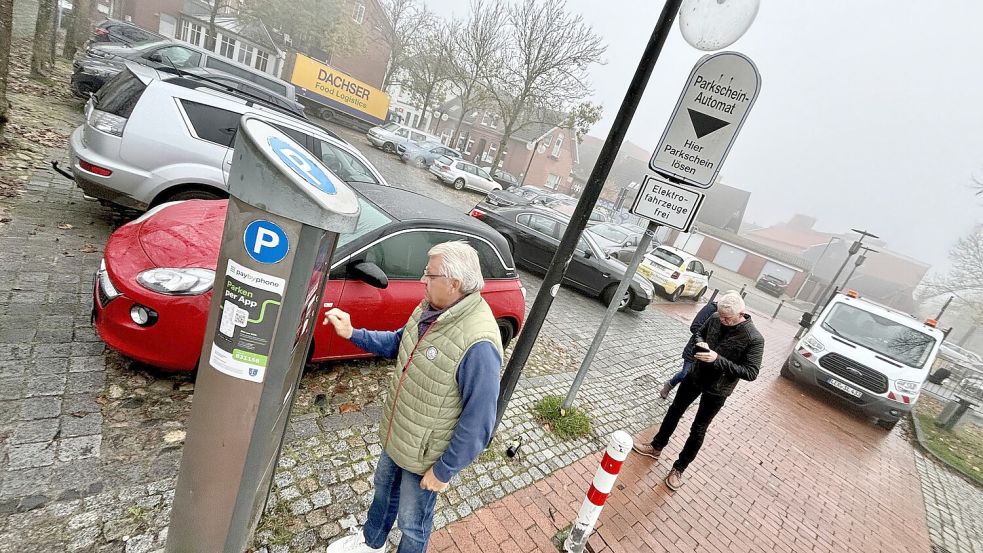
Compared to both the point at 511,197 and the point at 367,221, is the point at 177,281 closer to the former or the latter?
the point at 367,221

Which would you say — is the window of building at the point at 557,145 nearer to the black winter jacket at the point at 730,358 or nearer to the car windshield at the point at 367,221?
the black winter jacket at the point at 730,358

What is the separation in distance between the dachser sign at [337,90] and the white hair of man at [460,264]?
27409mm

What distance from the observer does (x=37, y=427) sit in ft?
7.99

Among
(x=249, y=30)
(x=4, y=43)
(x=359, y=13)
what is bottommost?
(x=4, y=43)

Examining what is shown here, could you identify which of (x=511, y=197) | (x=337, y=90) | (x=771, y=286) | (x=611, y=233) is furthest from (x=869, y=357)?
(x=771, y=286)

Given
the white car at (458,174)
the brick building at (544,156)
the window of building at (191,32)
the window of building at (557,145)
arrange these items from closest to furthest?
the white car at (458,174) → the window of building at (191,32) → the brick building at (544,156) → the window of building at (557,145)

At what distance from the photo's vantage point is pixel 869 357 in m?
7.77

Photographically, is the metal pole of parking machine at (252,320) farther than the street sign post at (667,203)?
No

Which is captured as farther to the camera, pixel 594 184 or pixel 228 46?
pixel 228 46

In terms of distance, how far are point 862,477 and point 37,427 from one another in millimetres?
8637

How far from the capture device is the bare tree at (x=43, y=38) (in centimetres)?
952

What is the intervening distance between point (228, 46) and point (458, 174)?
24365 millimetres

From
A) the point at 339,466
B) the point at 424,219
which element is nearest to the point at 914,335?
the point at 424,219

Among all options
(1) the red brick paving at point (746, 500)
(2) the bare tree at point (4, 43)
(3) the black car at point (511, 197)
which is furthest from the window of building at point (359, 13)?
(1) the red brick paving at point (746, 500)
